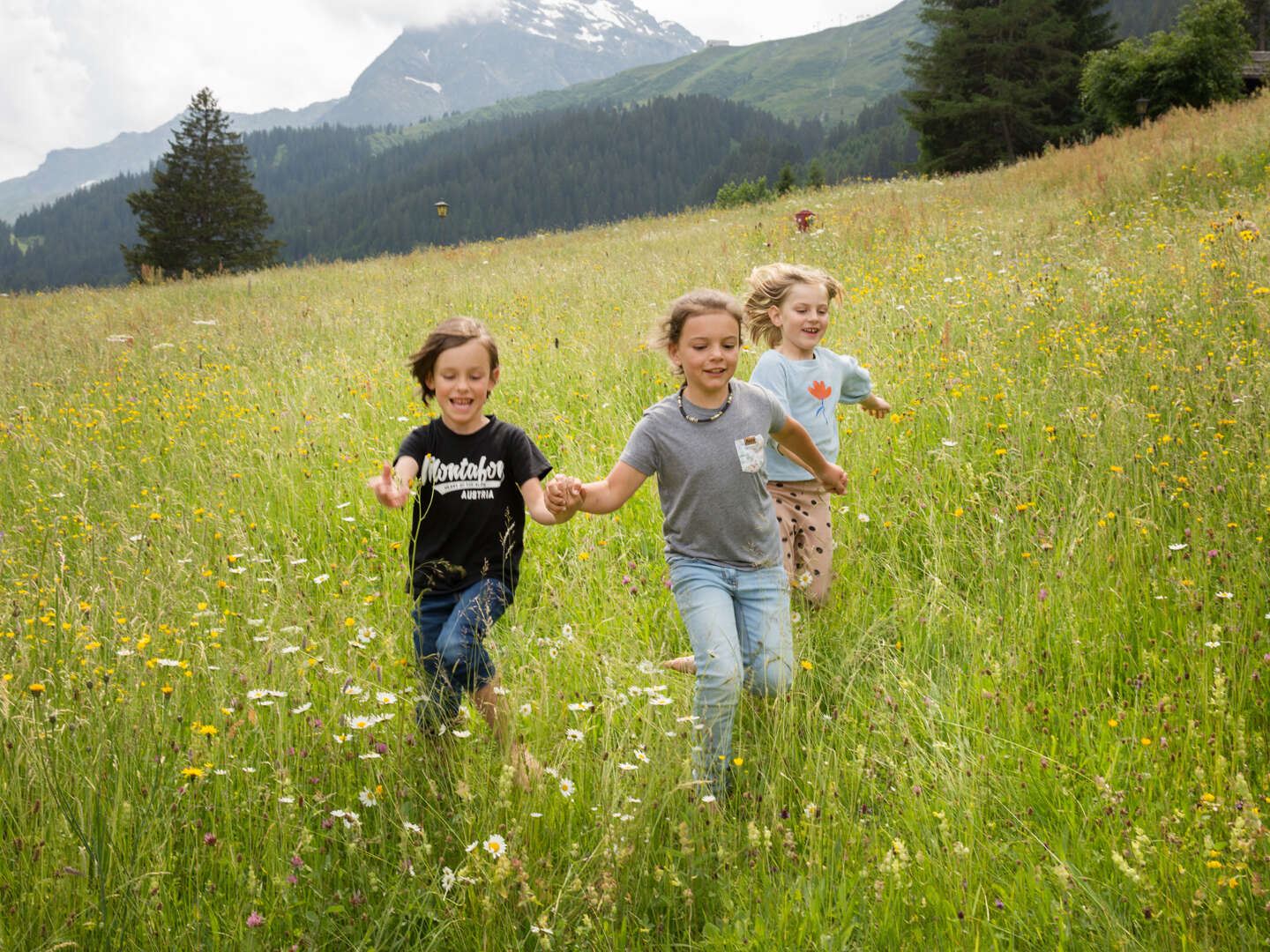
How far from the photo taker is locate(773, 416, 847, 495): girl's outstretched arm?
313 cm

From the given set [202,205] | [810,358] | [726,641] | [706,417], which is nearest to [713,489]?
[706,417]

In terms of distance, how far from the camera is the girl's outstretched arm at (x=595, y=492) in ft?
8.29

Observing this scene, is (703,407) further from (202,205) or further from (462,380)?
(202,205)

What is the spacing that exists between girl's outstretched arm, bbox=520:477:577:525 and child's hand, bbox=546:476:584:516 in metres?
0.03

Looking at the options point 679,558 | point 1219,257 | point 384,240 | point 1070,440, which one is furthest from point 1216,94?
point 384,240

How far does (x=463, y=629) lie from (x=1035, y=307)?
4783 mm

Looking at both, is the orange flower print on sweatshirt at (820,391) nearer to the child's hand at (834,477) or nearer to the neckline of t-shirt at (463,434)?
the child's hand at (834,477)

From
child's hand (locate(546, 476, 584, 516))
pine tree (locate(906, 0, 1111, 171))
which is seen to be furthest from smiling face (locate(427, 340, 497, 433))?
pine tree (locate(906, 0, 1111, 171))

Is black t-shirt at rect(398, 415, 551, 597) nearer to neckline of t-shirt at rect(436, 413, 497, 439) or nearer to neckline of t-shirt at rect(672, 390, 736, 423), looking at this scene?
neckline of t-shirt at rect(436, 413, 497, 439)

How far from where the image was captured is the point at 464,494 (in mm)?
2799

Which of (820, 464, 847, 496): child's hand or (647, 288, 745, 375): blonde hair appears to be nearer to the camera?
(647, 288, 745, 375): blonde hair

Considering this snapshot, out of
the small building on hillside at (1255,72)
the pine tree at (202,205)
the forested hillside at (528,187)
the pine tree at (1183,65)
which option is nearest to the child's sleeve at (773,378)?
the pine tree at (1183,65)

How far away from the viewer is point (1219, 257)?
569 cm

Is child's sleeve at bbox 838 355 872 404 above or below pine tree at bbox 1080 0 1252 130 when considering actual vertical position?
below
